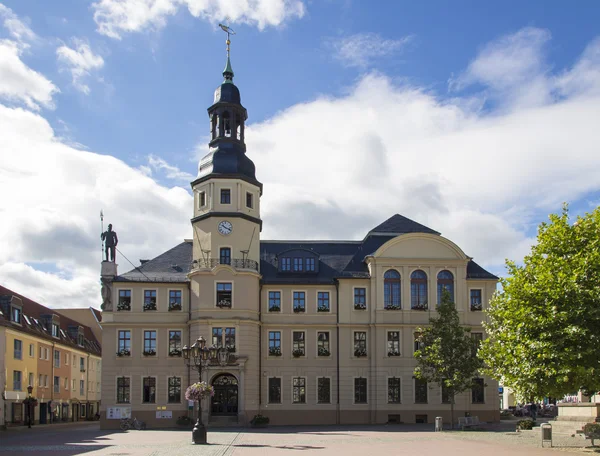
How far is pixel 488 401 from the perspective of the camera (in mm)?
54531

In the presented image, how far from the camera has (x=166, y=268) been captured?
56.1m

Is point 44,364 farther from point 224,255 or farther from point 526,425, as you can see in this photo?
point 526,425

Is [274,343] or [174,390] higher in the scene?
[274,343]

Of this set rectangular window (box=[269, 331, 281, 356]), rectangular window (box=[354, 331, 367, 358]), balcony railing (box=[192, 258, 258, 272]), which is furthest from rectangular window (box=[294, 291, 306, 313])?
rectangular window (box=[354, 331, 367, 358])

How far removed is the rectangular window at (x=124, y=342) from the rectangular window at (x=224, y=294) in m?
6.93

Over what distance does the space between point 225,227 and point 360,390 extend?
587 inches

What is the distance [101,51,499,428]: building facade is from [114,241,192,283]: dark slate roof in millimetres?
141

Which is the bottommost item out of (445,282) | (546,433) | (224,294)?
(546,433)

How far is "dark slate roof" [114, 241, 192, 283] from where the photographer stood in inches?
2158

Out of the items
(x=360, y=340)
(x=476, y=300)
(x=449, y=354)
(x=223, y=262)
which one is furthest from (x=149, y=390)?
(x=476, y=300)

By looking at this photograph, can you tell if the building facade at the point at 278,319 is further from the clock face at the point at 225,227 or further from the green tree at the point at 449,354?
the green tree at the point at 449,354

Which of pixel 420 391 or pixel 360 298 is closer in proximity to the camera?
pixel 420 391

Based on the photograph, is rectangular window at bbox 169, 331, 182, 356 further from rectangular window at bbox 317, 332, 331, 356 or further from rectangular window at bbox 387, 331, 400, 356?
rectangular window at bbox 387, 331, 400, 356

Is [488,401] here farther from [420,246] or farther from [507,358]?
[507,358]
